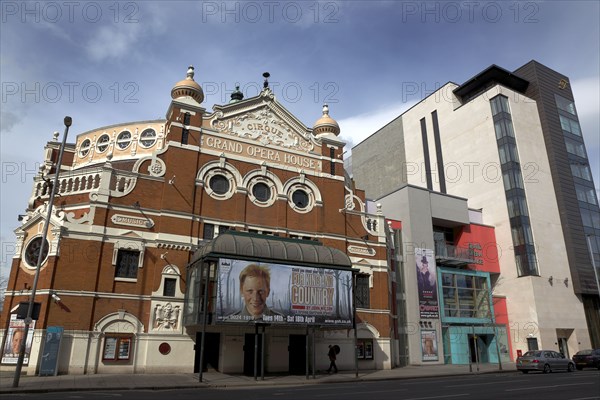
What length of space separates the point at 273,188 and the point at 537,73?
1547 inches

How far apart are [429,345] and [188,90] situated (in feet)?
90.2

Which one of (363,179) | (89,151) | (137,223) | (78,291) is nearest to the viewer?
(78,291)

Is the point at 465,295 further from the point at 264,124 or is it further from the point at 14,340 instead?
the point at 14,340

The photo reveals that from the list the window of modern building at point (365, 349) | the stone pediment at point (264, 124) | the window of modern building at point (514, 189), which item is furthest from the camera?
the window of modern building at point (514, 189)

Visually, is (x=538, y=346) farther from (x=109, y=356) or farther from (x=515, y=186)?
(x=109, y=356)

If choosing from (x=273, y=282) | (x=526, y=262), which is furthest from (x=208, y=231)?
(x=526, y=262)

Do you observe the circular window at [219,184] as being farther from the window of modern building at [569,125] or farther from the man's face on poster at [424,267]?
the window of modern building at [569,125]

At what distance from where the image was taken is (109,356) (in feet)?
74.7

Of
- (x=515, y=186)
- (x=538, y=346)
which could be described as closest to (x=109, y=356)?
(x=538, y=346)

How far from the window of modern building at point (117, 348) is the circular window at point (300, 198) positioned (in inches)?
542

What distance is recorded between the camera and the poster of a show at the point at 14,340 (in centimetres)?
2175

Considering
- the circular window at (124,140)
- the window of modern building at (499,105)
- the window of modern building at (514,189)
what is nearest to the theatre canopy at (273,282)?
the circular window at (124,140)

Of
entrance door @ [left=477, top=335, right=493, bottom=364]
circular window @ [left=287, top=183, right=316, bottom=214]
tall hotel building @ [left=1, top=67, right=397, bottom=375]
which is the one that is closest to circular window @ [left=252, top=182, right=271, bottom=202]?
tall hotel building @ [left=1, top=67, right=397, bottom=375]

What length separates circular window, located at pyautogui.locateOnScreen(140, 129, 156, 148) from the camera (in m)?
35.4
